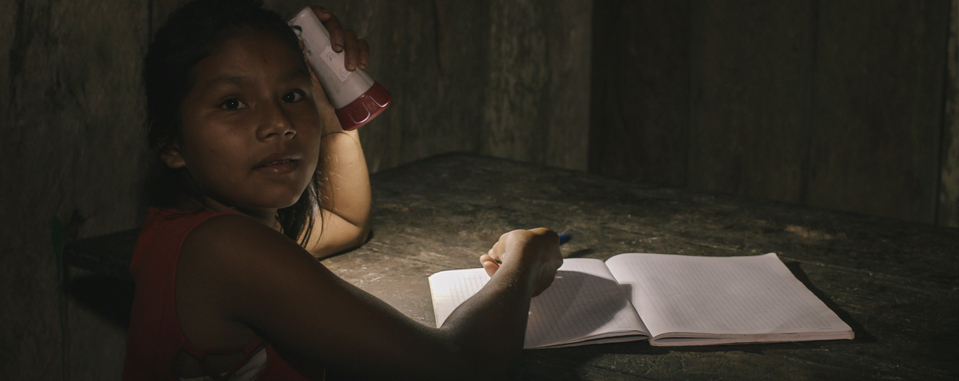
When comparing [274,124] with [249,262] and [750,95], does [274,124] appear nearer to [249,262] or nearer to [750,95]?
[249,262]

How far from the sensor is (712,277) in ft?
4.15

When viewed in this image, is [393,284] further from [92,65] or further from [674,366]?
[92,65]

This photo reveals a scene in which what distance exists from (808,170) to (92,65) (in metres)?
2.20

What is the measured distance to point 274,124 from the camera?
98cm

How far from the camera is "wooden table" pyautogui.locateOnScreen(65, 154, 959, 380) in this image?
988 mm

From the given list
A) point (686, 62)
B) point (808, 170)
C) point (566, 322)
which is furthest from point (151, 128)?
point (808, 170)

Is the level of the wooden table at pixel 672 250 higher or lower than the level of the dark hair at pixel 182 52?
lower

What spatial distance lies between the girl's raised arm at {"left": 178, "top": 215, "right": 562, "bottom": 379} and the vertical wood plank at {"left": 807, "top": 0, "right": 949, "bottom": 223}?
6.73 feet

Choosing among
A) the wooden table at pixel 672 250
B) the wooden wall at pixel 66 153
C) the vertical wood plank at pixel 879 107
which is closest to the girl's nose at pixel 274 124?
the wooden table at pixel 672 250

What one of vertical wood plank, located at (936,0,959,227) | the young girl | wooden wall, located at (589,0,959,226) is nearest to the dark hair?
the young girl

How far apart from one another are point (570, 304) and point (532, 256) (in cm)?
9

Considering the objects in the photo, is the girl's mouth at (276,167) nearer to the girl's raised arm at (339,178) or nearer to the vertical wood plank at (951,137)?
the girl's raised arm at (339,178)

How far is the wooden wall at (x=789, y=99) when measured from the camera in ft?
8.14

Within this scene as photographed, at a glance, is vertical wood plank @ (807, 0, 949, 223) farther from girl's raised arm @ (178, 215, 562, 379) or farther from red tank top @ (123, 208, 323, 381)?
red tank top @ (123, 208, 323, 381)
